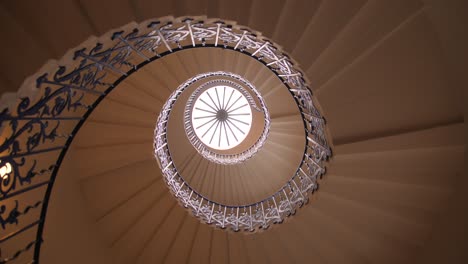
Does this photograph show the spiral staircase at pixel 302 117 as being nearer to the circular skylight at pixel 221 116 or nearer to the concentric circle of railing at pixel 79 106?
the concentric circle of railing at pixel 79 106

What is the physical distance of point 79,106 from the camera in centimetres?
431

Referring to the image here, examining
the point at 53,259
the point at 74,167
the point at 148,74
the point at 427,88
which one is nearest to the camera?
the point at 427,88

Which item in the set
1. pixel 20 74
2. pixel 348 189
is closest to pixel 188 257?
pixel 348 189

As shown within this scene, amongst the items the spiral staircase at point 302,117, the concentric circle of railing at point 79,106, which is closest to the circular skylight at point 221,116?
the spiral staircase at point 302,117

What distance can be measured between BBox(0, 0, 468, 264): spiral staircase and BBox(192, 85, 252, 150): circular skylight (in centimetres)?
513

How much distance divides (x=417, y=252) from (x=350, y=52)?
4081 mm

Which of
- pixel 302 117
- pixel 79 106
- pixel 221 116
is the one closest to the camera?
pixel 79 106

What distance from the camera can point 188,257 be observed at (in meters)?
6.95

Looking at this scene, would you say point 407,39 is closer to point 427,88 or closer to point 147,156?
point 427,88

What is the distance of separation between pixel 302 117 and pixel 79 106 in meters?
3.79

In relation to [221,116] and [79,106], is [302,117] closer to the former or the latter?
[79,106]

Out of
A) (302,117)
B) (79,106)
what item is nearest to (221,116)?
(302,117)

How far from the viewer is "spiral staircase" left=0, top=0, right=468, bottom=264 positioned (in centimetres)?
351

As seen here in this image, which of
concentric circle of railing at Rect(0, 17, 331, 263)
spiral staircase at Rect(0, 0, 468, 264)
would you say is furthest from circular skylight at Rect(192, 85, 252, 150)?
concentric circle of railing at Rect(0, 17, 331, 263)
